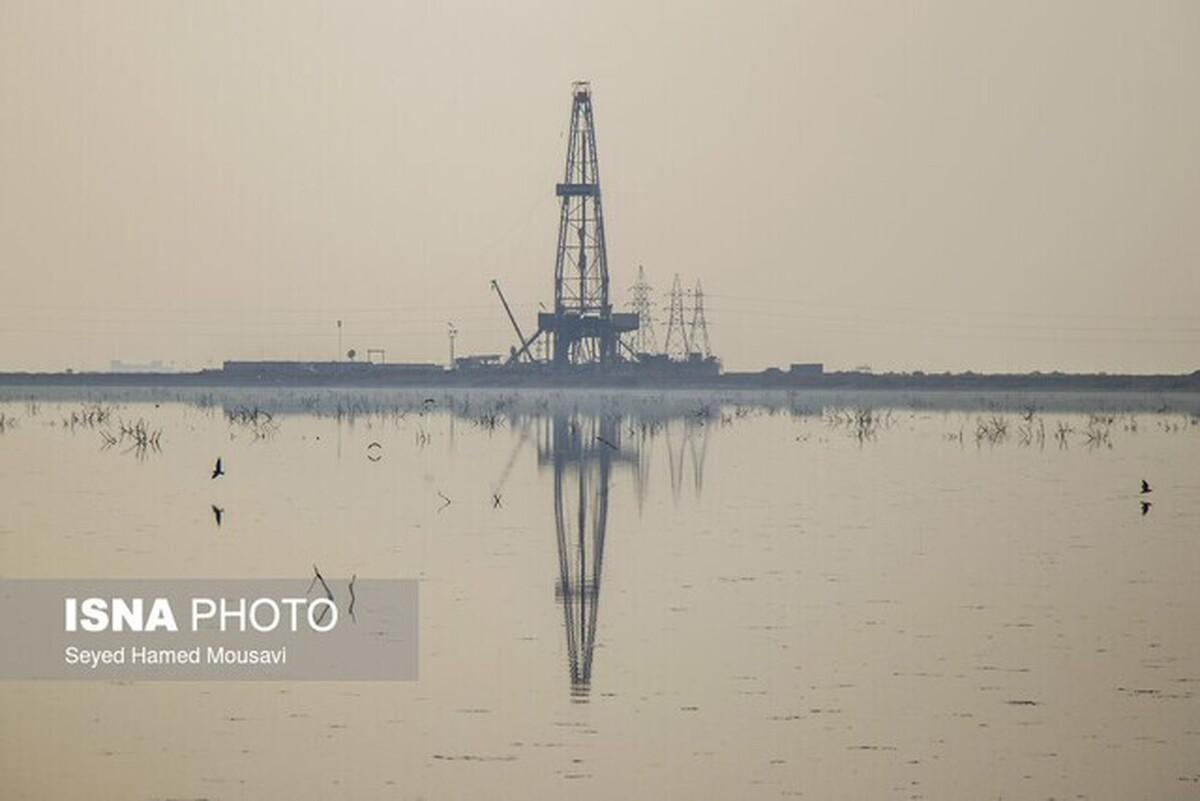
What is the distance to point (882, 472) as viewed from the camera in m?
34.4

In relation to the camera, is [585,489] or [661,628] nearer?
[661,628]

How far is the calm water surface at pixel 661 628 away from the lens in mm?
11352

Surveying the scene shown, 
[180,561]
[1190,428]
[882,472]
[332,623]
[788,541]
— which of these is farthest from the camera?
[1190,428]

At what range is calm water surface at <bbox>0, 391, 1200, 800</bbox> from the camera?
11.4 m

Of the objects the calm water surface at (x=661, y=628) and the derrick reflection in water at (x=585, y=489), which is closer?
the calm water surface at (x=661, y=628)

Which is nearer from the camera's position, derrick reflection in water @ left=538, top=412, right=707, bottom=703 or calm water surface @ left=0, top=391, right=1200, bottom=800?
calm water surface @ left=0, top=391, right=1200, bottom=800

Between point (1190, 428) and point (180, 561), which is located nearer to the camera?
point (180, 561)

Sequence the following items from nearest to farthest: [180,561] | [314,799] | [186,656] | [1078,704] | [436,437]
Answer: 1. [314,799]
2. [1078,704]
3. [186,656]
4. [180,561]
5. [436,437]

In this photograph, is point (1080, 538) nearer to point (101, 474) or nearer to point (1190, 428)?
point (101, 474)

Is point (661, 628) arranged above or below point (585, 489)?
below

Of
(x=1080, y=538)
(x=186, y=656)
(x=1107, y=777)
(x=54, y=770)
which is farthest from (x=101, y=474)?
(x=1107, y=777)

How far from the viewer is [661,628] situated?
16.0 m

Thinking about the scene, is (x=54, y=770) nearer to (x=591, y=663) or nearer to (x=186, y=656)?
(x=186, y=656)

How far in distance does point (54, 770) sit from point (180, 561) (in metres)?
8.40
